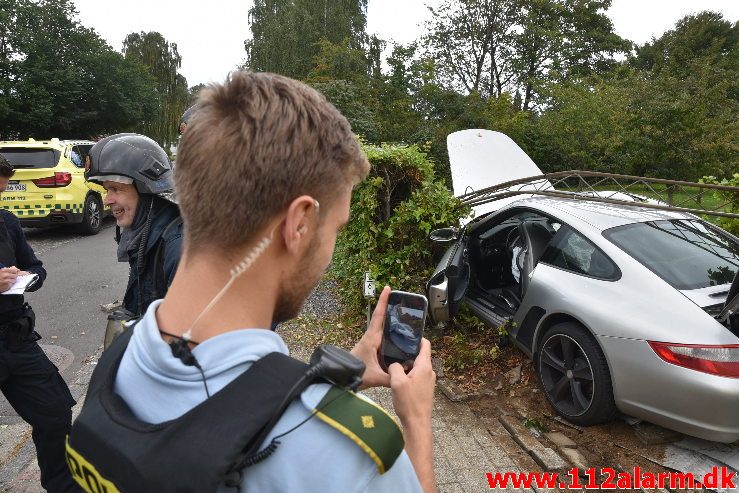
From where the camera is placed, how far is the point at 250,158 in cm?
86

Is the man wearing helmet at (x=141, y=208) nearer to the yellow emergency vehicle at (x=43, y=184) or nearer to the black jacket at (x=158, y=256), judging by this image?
the black jacket at (x=158, y=256)

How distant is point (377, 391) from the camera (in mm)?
4055

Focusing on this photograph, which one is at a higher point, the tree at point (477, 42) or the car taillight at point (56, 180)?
the tree at point (477, 42)

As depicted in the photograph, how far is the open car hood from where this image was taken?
19.3ft

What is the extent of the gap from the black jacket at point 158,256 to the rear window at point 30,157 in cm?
828

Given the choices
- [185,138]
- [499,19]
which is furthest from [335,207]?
[499,19]

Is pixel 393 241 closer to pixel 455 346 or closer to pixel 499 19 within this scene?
pixel 455 346

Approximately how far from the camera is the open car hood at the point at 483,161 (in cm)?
588

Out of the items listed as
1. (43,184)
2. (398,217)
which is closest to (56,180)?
(43,184)

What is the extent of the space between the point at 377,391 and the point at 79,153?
882 centimetres

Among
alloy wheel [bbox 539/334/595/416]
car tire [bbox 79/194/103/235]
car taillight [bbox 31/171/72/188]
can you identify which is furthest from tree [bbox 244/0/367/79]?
alloy wheel [bbox 539/334/595/416]

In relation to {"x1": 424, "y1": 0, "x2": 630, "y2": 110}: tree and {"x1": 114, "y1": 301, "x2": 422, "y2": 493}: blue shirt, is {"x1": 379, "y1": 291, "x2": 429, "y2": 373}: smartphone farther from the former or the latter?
{"x1": 424, "y1": 0, "x2": 630, "y2": 110}: tree

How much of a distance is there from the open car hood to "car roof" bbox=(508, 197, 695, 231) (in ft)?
4.77

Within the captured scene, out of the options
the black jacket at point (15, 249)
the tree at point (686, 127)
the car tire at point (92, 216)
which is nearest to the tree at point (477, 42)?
the tree at point (686, 127)
